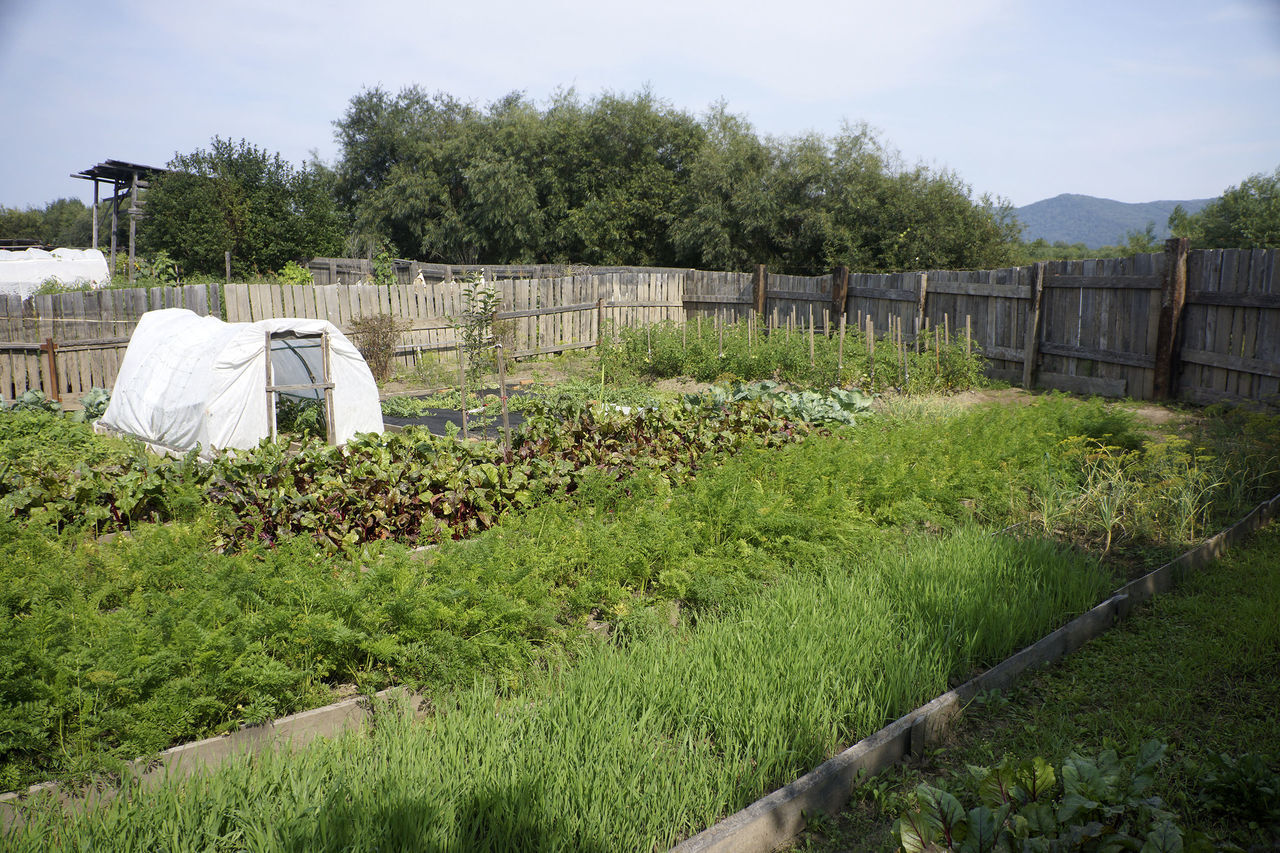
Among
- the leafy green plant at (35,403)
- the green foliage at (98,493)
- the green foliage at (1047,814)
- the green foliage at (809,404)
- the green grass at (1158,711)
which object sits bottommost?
the green grass at (1158,711)

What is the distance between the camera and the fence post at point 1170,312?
33.6 feet

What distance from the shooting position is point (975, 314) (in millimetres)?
13406

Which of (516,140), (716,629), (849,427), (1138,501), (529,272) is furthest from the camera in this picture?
(516,140)

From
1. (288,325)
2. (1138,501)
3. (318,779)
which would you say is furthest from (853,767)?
(288,325)

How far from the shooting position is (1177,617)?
14.3 ft

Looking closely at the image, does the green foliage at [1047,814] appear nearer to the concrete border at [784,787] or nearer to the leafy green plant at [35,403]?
the concrete border at [784,787]

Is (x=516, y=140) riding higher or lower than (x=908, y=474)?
higher

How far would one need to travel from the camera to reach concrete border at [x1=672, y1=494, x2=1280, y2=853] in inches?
104

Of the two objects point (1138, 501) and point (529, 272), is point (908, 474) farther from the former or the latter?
point (529, 272)

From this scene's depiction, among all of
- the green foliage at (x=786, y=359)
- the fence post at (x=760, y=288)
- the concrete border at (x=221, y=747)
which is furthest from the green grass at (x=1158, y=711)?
the fence post at (x=760, y=288)

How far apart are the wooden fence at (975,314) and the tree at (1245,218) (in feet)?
65.3

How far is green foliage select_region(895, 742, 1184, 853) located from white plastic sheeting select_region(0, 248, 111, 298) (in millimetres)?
23823

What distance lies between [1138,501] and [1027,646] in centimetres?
227

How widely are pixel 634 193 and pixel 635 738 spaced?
99.6ft
